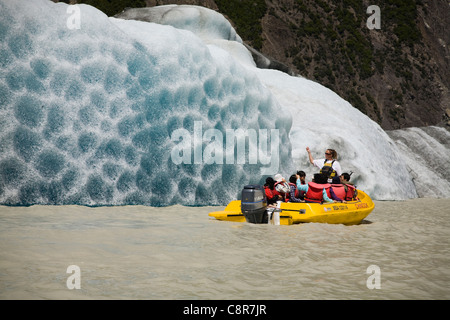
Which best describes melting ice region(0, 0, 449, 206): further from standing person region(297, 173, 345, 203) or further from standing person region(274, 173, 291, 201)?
standing person region(297, 173, 345, 203)

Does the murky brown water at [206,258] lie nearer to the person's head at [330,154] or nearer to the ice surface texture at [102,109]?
the ice surface texture at [102,109]

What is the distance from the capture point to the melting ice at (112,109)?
8766 millimetres

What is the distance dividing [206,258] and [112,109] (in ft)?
16.7

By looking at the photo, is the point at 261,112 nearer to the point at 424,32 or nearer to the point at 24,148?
the point at 24,148

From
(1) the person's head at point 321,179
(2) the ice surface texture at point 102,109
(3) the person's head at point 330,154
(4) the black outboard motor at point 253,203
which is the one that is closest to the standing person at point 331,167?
(3) the person's head at point 330,154

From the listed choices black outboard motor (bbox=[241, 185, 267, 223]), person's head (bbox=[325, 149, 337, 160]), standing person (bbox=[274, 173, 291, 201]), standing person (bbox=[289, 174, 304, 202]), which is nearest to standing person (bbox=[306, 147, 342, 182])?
person's head (bbox=[325, 149, 337, 160])

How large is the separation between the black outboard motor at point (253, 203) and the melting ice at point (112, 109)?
8.05 ft

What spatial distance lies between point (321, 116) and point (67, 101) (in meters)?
9.04

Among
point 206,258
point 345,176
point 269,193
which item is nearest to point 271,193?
point 269,193

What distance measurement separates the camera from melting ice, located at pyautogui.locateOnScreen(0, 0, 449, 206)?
28.8ft

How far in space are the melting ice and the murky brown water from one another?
0.91 meters

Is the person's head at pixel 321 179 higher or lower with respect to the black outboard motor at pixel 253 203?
higher

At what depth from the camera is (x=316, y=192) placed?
8516mm

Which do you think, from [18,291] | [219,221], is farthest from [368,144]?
[18,291]
